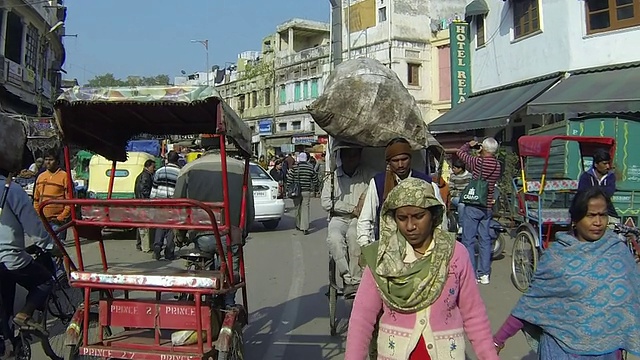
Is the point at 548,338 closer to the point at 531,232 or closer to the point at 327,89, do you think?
the point at 327,89

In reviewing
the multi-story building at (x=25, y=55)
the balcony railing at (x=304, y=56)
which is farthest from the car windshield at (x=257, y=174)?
the balcony railing at (x=304, y=56)

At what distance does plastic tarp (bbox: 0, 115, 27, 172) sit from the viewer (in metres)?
5.02

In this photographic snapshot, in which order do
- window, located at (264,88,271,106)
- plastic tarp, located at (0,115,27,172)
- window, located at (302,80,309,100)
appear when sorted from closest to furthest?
plastic tarp, located at (0,115,27,172) → window, located at (302,80,309,100) → window, located at (264,88,271,106)

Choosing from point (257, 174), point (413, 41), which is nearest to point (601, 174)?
point (257, 174)

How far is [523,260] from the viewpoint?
804cm

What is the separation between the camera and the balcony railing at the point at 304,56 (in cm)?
4428

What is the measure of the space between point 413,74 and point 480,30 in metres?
Answer: 14.9

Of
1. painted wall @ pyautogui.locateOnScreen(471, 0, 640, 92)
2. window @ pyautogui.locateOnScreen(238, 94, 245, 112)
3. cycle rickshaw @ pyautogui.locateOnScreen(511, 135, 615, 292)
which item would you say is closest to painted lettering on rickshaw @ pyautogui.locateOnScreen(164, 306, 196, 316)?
cycle rickshaw @ pyautogui.locateOnScreen(511, 135, 615, 292)

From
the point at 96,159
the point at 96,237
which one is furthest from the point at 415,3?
the point at 96,237

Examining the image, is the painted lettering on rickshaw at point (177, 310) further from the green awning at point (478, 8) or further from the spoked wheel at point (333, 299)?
the green awning at point (478, 8)

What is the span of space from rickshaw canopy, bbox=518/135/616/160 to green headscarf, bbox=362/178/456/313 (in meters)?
6.08

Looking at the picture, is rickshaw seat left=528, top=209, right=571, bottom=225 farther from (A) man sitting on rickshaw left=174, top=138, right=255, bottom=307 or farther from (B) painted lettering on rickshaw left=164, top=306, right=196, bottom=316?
(B) painted lettering on rickshaw left=164, top=306, right=196, bottom=316

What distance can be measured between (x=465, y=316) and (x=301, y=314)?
4.33m

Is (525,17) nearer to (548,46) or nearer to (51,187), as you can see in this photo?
(548,46)
